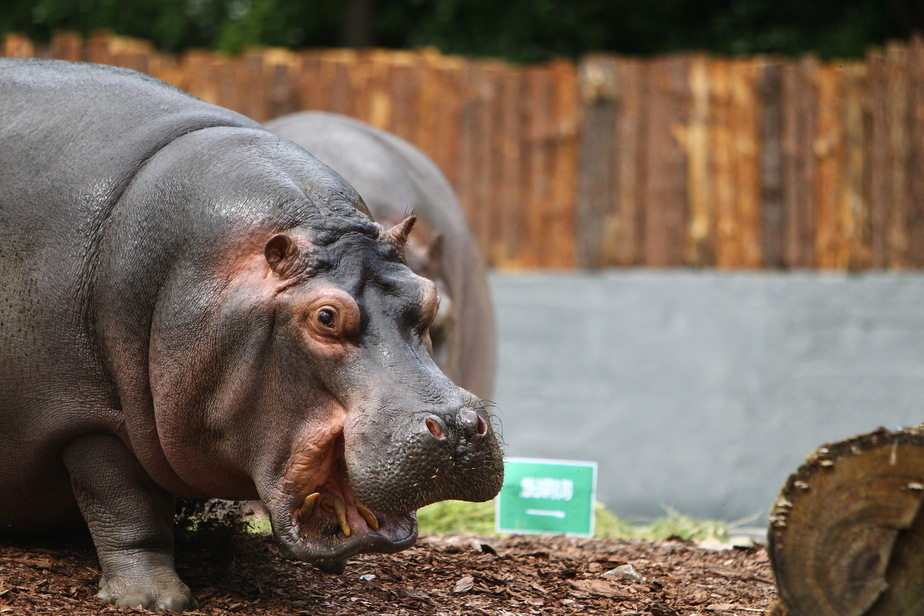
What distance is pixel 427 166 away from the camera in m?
6.68

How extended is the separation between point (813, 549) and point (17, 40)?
7297 mm

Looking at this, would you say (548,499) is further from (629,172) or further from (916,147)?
(916,147)

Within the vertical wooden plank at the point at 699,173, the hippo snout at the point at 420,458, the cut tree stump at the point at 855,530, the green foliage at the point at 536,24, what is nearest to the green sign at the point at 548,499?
the hippo snout at the point at 420,458

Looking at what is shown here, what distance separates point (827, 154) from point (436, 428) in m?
6.03

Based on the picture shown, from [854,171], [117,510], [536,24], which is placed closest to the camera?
[117,510]

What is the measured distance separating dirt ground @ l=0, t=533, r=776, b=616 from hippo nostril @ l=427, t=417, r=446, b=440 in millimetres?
865

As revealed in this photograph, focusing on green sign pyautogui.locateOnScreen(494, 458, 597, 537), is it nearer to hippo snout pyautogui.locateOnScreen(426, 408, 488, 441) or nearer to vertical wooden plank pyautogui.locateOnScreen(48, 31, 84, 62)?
hippo snout pyautogui.locateOnScreen(426, 408, 488, 441)

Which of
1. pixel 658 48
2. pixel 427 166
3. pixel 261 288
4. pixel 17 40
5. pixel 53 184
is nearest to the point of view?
pixel 261 288

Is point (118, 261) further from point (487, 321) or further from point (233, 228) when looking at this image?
point (487, 321)

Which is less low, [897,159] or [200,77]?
[200,77]

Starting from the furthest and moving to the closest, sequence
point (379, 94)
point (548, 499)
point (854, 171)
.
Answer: point (379, 94) → point (854, 171) → point (548, 499)

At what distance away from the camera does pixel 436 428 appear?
3131mm

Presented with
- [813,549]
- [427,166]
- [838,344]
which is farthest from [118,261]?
[838,344]

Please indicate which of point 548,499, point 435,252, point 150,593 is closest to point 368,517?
point 150,593
